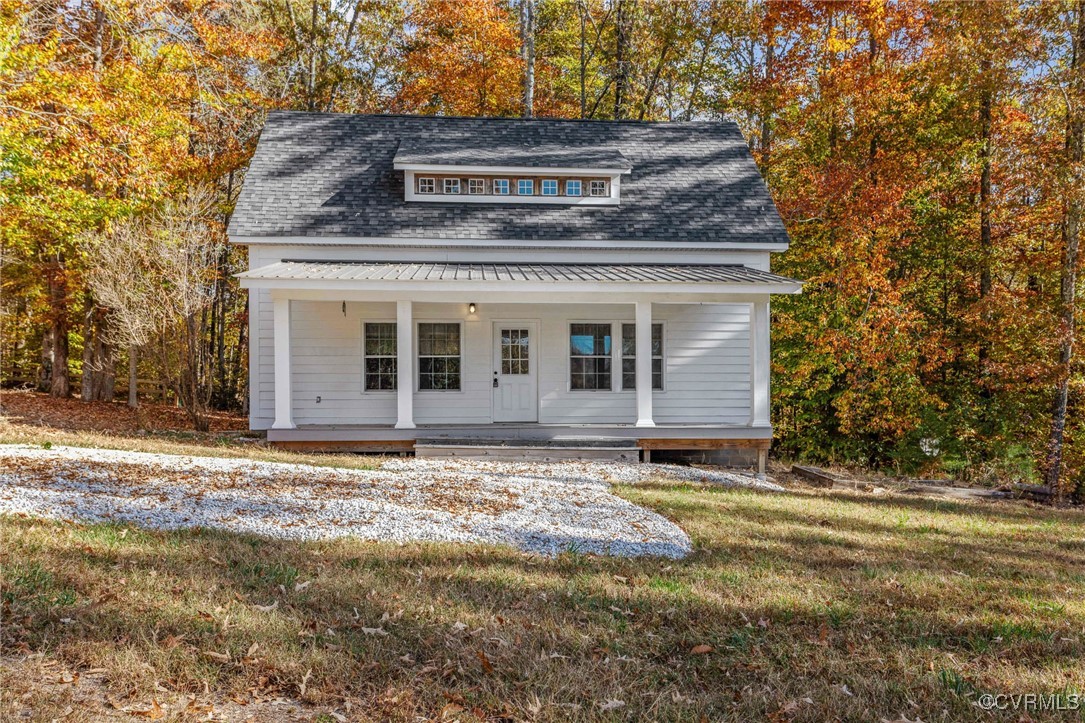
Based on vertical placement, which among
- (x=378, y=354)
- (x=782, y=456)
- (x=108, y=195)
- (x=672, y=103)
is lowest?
(x=782, y=456)

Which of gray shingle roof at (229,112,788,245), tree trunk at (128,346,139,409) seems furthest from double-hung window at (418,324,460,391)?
tree trunk at (128,346,139,409)

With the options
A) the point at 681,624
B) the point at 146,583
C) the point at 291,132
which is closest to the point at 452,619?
the point at 681,624

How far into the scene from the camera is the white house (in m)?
11.8

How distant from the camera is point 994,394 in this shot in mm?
15656

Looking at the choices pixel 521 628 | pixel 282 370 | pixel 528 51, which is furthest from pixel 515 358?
pixel 528 51

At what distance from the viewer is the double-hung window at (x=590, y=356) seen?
526 inches

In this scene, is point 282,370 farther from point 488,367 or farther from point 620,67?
point 620,67

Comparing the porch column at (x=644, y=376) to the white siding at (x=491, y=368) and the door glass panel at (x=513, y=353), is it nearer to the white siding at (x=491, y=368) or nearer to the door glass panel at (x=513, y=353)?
the white siding at (x=491, y=368)

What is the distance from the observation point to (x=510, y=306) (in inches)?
520

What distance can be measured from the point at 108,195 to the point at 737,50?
A: 18349 mm

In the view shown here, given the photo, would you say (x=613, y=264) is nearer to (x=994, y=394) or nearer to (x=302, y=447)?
(x=302, y=447)

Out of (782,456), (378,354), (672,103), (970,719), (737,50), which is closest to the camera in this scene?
(970,719)

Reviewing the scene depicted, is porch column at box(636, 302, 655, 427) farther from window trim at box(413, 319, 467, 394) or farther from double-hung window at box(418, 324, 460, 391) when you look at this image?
double-hung window at box(418, 324, 460, 391)

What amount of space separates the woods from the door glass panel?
6215 mm
